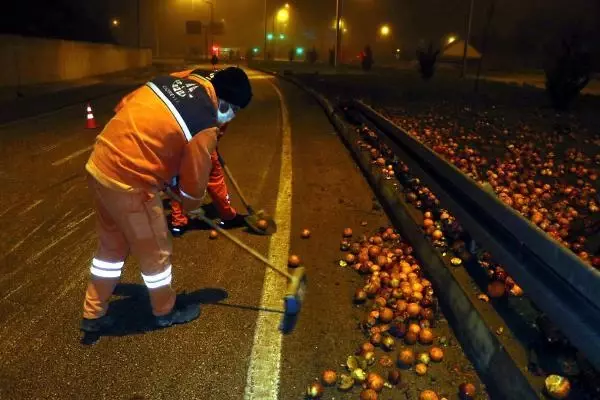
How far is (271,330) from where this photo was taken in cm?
351

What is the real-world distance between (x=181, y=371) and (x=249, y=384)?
434mm

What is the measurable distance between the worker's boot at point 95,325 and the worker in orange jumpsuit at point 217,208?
63.2 inches

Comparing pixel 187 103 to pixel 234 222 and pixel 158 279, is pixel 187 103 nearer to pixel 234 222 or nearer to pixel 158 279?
pixel 158 279

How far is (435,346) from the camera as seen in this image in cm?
337

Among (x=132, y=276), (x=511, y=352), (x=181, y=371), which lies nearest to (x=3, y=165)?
(x=132, y=276)

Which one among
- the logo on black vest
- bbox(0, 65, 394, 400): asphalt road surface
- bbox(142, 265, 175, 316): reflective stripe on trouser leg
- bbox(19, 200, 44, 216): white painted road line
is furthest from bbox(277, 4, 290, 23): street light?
bbox(142, 265, 175, 316): reflective stripe on trouser leg

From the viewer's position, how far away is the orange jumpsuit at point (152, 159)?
3.17 metres

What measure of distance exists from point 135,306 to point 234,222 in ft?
6.00

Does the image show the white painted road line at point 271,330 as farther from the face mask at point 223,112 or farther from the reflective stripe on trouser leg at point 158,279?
the face mask at point 223,112

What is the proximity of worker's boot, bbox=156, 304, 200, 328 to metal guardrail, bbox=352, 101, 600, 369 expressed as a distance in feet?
7.11

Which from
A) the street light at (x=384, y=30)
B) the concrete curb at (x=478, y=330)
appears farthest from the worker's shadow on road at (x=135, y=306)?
the street light at (x=384, y=30)

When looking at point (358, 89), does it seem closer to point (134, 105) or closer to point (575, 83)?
point (575, 83)

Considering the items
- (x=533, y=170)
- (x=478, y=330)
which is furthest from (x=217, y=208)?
(x=533, y=170)

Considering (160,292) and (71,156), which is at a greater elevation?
(160,292)
